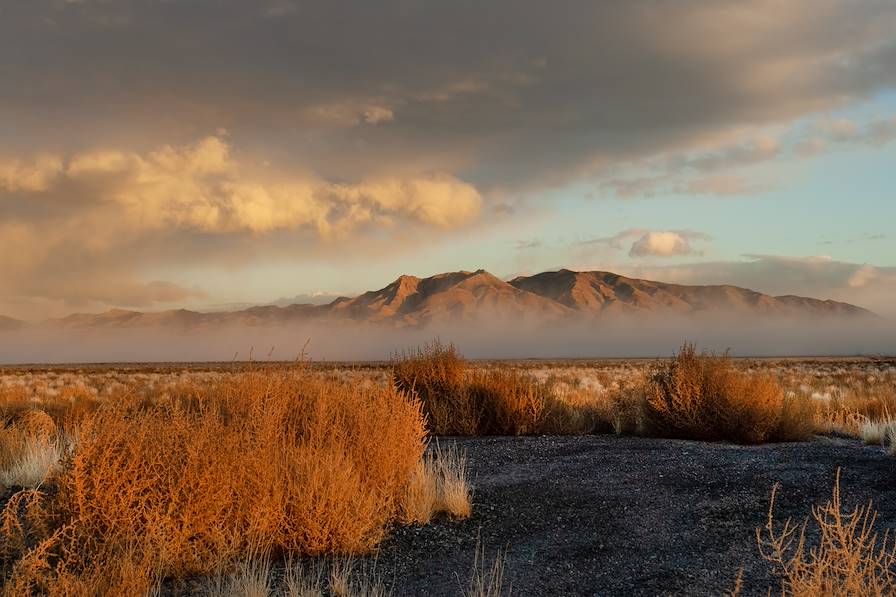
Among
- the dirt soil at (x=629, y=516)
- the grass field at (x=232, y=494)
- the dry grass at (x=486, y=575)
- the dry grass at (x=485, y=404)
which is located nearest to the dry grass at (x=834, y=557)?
the grass field at (x=232, y=494)

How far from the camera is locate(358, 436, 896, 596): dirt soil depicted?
592 centimetres

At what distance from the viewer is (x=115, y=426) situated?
20.8 ft

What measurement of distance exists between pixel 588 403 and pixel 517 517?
1054cm

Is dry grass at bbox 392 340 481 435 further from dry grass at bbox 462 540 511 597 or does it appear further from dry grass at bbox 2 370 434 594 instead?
dry grass at bbox 462 540 511 597

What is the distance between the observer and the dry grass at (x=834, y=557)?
4.04 meters

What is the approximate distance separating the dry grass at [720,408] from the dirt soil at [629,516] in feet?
4.94

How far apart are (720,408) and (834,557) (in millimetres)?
9085

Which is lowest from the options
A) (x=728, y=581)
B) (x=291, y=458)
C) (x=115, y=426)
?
(x=728, y=581)

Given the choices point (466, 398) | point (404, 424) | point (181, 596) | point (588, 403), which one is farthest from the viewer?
point (588, 403)

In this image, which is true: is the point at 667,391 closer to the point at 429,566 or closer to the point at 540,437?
the point at 540,437

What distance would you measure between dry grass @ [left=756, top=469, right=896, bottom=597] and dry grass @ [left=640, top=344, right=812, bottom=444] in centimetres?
531

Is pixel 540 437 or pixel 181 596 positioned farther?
pixel 540 437

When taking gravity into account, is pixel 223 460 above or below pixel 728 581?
above

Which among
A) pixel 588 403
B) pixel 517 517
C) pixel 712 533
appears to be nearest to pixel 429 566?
pixel 517 517
